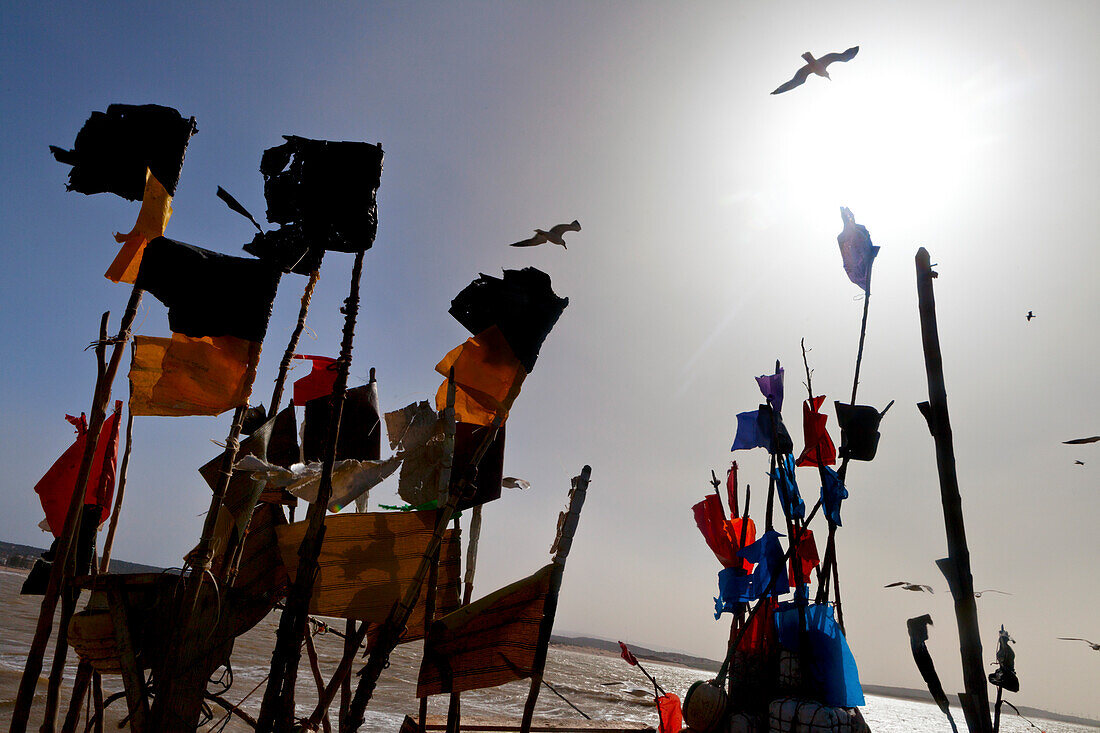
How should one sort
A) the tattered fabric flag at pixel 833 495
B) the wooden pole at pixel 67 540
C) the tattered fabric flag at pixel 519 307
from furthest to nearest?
the tattered fabric flag at pixel 833 495 → the tattered fabric flag at pixel 519 307 → the wooden pole at pixel 67 540

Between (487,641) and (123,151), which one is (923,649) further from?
(123,151)

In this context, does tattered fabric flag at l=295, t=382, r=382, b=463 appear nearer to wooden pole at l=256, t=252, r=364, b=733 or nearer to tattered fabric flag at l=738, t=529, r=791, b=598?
wooden pole at l=256, t=252, r=364, b=733

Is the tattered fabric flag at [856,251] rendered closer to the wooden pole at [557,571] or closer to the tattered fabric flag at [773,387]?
the tattered fabric flag at [773,387]

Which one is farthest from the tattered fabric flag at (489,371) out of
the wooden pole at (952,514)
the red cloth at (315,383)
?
the wooden pole at (952,514)

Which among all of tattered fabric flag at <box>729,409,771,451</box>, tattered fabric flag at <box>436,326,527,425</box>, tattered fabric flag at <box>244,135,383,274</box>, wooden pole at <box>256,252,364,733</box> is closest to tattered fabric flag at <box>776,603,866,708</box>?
tattered fabric flag at <box>729,409,771,451</box>

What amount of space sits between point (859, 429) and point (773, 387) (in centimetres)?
111

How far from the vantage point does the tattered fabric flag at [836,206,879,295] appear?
21.6 feet

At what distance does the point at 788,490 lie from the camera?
245 inches

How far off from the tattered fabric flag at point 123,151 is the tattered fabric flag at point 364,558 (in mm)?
3298

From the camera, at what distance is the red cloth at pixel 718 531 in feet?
21.2

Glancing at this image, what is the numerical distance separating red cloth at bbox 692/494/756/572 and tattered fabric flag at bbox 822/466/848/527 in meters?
1.01

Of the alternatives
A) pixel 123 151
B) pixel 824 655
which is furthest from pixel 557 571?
pixel 123 151

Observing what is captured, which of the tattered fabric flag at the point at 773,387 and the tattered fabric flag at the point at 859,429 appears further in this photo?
the tattered fabric flag at the point at 773,387

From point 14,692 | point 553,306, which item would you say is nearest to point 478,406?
point 553,306
